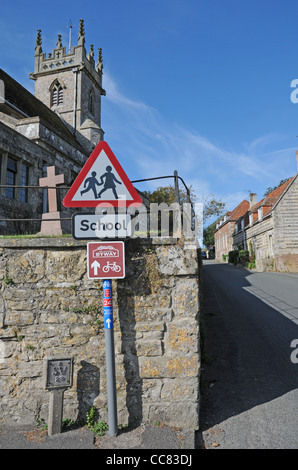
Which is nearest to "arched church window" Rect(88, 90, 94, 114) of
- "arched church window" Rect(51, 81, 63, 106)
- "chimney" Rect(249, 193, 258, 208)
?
"arched church window" Rect(51, 81, 63, 106)

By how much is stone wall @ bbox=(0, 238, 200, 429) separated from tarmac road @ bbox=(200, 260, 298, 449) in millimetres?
599

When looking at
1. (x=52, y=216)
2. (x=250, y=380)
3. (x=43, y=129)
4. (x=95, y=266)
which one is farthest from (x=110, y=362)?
(x=43, y=129)

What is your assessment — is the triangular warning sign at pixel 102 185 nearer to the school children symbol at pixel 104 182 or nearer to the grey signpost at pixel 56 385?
the school children symbol at pixel 104 182

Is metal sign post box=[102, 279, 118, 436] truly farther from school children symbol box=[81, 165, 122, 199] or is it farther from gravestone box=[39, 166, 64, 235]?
gravestone box=[39, 166, 64, 235]

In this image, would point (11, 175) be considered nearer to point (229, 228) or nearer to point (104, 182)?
point (104, 182)

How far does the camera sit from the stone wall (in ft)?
13.1

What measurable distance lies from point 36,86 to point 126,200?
37289 mm

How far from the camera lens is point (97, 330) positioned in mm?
4051

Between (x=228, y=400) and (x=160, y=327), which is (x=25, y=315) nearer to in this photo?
(x=160, y=327)

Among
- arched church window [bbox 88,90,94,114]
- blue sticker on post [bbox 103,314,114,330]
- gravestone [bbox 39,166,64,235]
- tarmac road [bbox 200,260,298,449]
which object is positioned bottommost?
tarmac road [bbox 200,260,298,449]

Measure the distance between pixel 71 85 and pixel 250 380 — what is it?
3535cm
